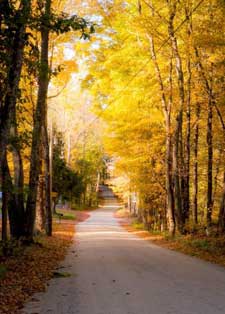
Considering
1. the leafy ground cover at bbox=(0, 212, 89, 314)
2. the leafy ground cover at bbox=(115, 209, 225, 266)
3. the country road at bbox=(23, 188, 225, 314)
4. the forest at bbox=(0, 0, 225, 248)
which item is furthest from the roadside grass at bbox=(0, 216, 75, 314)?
the leafy ground cover at bbox=(115, 209, 225, 266)

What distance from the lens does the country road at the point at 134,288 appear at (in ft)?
23.7

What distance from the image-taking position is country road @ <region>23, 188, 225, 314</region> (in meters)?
7.21

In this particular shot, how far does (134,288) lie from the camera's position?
29.3 feet

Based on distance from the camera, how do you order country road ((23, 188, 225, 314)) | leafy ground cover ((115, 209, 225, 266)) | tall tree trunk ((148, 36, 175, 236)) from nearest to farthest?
1. country road ((23, 188, 225, 314))
2. leafy ground cover ((115, 209, 225, 266))
3. tall tree trunk ((148, 36, 175, 236))

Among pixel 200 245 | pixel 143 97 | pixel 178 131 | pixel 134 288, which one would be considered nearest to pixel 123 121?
pixel 143 97

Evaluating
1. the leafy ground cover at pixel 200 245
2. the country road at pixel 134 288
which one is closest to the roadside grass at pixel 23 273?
the country road at pixel 134 288

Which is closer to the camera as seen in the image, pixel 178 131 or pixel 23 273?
pixel 23 273

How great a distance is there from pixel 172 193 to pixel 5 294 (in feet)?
49.7

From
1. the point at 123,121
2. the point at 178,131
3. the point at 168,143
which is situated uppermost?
the point at 123,121

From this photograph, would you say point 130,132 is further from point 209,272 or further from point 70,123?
point 70,123

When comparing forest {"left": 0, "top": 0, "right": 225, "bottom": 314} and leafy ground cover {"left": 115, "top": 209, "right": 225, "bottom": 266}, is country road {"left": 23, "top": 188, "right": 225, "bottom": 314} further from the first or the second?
leafy ground cover {"left": 115, "top": 209, "right": 225, "bottom": 266}

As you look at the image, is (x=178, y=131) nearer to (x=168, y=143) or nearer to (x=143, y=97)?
(x=168, y=143)

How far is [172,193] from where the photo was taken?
22.5 metres

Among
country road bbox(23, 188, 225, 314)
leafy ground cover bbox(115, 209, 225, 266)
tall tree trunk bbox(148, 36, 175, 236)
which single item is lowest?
leafy ground cover bbox(115, 209, 225, 266)
